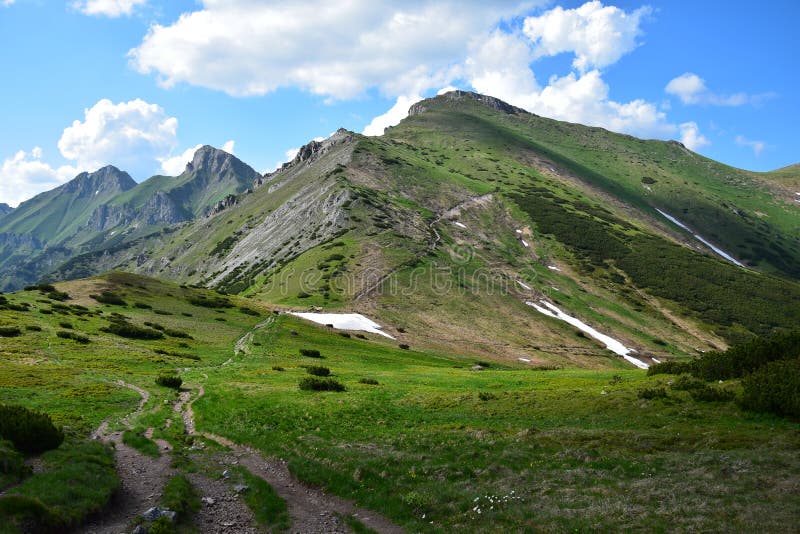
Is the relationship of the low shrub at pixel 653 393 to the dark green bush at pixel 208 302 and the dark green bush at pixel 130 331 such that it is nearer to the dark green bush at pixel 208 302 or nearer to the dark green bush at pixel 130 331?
the dark green bush at pixel 130 331

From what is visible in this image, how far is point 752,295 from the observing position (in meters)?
123

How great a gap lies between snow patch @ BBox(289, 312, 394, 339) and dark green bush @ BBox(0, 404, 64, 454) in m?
54.1

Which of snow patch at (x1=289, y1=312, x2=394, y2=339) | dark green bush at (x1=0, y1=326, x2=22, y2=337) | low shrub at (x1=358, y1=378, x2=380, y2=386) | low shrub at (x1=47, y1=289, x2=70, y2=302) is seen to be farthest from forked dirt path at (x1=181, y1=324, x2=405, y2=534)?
low shrub at (x1=47, y1=289, x2=70, y2=302)

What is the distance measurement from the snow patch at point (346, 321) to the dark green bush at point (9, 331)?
39151mm

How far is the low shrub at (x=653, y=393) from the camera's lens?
23.5m

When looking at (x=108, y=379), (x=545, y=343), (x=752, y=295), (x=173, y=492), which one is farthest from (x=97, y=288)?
(x=752, y=295)

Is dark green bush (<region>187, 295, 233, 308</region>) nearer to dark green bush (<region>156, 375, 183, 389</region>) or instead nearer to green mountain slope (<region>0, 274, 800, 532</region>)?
green mountain slope (<region>0, 274, 800, 532</region>)

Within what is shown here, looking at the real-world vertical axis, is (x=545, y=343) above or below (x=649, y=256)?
below

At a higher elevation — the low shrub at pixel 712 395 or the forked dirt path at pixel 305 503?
the low shrub at pixel 712 395

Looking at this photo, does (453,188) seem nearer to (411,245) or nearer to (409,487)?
(411,245)

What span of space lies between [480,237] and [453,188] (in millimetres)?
42658

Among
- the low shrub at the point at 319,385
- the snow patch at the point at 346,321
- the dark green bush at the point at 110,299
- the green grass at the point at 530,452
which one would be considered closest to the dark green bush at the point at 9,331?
the dark green bush at the point at 110,299

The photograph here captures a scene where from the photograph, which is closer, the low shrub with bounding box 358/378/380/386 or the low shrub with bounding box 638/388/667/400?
the low shrub with bounding box 638/388/667/400

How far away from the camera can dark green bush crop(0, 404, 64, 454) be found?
16000 millimetres
